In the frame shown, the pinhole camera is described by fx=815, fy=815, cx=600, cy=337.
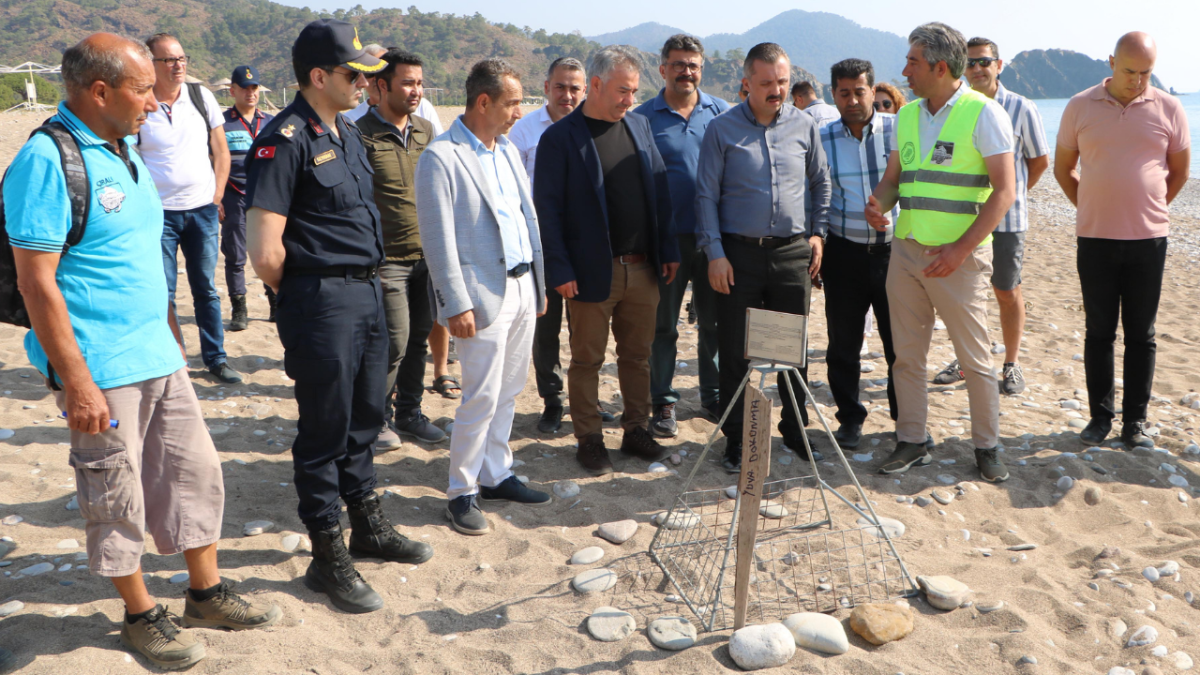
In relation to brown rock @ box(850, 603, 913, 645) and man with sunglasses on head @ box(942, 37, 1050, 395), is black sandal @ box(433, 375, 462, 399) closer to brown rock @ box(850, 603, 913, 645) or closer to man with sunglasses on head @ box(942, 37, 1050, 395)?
brown rock @ box(850, 603, 913, 645)

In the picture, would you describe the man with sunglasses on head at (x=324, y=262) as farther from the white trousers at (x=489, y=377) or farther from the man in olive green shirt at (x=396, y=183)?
the man in olive green shirt at (x=396, y=183)

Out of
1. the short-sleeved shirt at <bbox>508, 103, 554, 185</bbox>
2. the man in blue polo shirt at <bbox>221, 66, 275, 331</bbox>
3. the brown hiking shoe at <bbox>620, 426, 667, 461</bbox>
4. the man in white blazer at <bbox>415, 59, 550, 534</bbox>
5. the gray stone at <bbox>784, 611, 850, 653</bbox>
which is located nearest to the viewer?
the gray stone at <bbox>784, 611, 850, 653</bbox>

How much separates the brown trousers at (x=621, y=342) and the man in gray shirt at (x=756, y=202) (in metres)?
0.41

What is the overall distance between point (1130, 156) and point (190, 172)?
18.8 ft

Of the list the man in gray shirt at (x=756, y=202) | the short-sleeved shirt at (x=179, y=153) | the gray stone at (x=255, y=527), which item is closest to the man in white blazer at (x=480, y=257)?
the gray stone at (x=255, y=527)

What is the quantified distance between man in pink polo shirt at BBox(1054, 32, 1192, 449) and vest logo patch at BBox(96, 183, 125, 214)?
4.58 meters

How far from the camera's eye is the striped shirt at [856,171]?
15.6 feet

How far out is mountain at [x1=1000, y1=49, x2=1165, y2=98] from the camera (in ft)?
545

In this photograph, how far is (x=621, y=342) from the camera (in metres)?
4.70

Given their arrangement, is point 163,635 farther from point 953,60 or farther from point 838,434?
point 953,60

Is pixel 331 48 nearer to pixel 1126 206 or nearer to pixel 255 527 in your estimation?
pixel 255 527

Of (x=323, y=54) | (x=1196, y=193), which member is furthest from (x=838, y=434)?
(x=1196, y=193)

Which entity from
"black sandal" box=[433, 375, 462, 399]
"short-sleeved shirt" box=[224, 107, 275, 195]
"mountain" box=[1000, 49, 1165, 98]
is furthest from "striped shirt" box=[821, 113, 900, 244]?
"mountain" box=[1000, 49, 1165, 98]

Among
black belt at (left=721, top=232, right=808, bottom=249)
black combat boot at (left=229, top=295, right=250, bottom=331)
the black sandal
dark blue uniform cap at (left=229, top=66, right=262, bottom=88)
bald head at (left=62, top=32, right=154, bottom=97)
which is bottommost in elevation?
the black sandal
